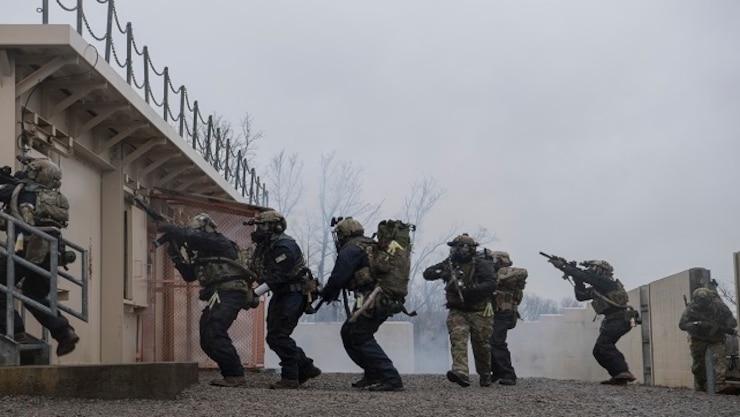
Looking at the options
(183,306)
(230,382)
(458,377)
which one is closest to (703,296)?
(458,377)

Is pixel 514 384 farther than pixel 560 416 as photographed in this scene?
Yes

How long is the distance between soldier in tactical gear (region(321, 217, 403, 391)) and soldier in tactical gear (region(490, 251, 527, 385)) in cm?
319

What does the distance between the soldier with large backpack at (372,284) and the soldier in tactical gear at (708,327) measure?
459 cm

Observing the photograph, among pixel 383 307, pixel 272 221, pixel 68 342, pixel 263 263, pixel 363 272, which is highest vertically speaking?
pixel 272 221

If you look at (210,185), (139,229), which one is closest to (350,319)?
(139,229)

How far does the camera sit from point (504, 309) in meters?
15.8

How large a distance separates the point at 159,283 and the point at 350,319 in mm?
5564

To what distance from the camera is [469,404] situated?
10.1m

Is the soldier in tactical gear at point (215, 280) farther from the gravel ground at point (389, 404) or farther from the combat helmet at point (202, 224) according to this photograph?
the gravel ground at point (389, 404)

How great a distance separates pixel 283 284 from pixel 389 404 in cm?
277

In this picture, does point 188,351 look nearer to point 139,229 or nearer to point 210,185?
point 139,229

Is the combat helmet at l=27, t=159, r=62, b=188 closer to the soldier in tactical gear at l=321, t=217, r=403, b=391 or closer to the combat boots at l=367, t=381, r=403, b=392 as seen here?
the soldier in tactical gear at l=321, t=217, r=403, b=391

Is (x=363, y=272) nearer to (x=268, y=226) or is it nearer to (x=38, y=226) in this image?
(x=268, y=226)

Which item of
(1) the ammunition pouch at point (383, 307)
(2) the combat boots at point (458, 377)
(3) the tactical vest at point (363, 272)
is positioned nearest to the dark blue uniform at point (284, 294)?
(3) the tactical vest at point (363, 272)
